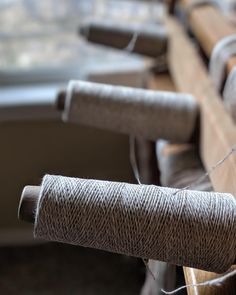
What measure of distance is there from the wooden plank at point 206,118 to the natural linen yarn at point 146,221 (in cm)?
6

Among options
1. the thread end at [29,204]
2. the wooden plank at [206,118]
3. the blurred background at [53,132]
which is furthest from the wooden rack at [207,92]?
the blurred background at [53,132]

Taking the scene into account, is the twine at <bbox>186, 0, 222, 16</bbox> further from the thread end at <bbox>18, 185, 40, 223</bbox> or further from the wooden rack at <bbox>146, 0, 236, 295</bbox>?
the thread end at <bbox>18, 185, 40, 223</bbox>

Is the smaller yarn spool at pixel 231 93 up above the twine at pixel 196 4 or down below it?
above

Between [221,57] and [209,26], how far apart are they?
16 centimetres

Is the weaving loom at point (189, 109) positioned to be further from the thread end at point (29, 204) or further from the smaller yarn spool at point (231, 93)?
the thread end at point (29, 204)

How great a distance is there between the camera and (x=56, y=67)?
1615mm

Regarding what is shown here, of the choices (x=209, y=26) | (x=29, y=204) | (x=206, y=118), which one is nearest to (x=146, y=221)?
(x=29, y=204)

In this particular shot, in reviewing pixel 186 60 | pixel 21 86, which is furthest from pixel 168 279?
pixel 21 86

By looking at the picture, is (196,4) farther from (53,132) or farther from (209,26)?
(53,132)

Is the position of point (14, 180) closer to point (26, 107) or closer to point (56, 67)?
point (26, 107)

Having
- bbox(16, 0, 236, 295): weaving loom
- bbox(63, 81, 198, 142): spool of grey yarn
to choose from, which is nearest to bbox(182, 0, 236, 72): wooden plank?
bbox(16, 0, 236, 295): weaving loom

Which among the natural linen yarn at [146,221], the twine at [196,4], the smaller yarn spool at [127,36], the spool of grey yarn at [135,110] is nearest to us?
the natural linen yarn at [146,221]

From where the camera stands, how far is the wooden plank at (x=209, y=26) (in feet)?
2.69

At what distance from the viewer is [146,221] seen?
562 mm
